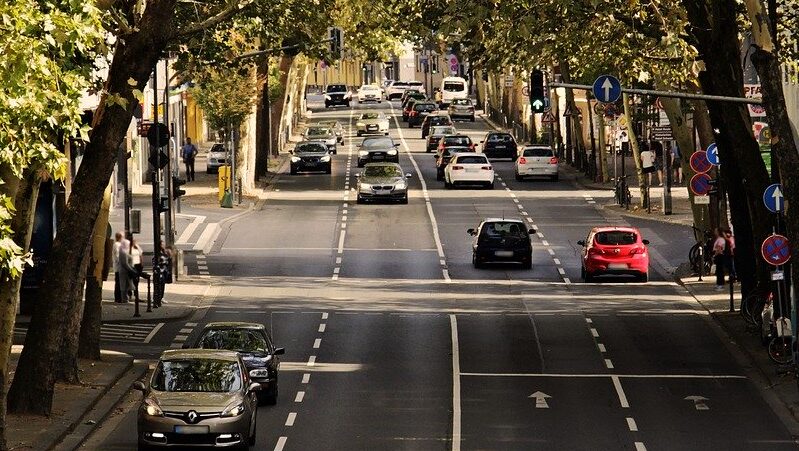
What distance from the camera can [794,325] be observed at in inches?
1266

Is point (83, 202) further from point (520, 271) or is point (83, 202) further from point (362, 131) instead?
point (362, 131)

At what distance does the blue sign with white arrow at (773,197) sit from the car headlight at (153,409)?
1327 cm

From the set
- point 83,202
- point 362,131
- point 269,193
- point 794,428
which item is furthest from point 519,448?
point 362,131

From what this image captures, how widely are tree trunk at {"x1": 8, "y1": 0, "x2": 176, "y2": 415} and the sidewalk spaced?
0.51 m

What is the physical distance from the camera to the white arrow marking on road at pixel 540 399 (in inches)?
1137

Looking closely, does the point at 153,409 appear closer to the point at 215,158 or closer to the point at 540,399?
the point at 540,399

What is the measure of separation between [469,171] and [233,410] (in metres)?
50.4

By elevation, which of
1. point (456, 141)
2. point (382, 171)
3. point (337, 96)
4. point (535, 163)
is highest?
point (337, 96)

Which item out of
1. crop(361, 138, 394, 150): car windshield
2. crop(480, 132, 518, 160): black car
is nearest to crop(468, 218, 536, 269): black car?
crop(361, 138, 394, 150): car windshield

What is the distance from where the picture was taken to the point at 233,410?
2403cm

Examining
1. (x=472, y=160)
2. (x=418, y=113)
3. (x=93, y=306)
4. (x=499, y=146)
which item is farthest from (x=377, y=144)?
(x=93, y=306)

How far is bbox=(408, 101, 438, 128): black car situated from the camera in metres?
121

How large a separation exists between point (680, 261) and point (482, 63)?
15.4m

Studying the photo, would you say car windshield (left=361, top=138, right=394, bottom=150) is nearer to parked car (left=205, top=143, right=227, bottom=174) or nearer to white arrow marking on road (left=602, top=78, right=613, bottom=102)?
parked car (left=205, top=143, right=227, bottom=174)
